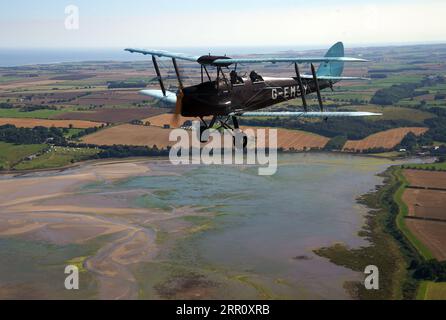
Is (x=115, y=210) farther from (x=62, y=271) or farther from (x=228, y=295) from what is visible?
(x=228, y=295)

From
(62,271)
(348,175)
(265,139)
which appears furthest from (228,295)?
(265,139)

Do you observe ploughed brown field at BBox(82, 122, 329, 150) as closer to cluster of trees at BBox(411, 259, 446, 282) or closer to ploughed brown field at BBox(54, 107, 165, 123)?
ploughed brown field at BBox(54, 107, 165, 123)

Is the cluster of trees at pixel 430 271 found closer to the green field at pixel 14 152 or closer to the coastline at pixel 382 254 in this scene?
the coastline at pixel 382 254

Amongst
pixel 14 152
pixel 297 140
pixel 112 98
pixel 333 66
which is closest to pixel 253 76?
pixel 333 66

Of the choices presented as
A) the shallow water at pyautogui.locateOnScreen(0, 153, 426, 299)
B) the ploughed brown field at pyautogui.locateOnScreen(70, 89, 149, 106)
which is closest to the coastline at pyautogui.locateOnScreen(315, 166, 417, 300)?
the shallow water at pyautogui.locateOnScreen(0, 153, 426, 299)

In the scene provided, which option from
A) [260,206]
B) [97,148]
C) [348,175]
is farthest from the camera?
[97,148]

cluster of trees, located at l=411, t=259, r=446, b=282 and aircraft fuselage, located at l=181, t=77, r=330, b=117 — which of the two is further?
cluster of trees, located at l=411, t=259, r=446, b=282
